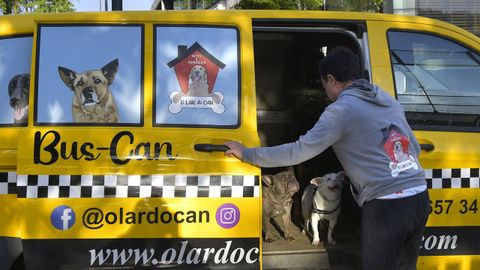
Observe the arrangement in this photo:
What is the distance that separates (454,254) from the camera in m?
3.19

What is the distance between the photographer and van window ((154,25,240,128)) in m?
2.97

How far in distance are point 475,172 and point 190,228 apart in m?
1.77

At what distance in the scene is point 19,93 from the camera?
305 cm

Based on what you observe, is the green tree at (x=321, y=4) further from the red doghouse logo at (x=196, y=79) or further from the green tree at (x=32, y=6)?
the red doghouse logo at (x=196, y=79)

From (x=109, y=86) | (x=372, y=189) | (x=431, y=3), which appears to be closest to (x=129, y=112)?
(x=109, y=86)

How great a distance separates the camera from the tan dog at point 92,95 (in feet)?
9.61

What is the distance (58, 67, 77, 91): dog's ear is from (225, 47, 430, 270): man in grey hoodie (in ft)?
4.49

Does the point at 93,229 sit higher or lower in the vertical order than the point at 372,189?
lower

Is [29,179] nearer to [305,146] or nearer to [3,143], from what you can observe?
[3,143]

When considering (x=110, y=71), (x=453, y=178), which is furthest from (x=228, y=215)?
(x=453, y=178)

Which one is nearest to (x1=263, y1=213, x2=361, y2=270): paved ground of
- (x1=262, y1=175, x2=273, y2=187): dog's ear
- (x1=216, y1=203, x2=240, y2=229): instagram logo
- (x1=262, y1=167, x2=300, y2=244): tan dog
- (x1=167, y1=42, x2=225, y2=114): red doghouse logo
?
(x1=262, y1=167, x2=300, y2=244): tan dog

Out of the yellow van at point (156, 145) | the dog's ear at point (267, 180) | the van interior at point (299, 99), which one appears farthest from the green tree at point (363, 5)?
the dog's ear at point (267, 180)

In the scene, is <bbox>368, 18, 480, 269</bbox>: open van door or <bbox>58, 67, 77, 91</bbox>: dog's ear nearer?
<bbox>58, 67, 77, 91</bbox>: dog's ear

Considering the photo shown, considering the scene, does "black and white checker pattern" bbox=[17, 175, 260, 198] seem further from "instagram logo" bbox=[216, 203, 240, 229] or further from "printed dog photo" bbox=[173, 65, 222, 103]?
"printed dog photo" bbox=[173, 65, 222, 103]
